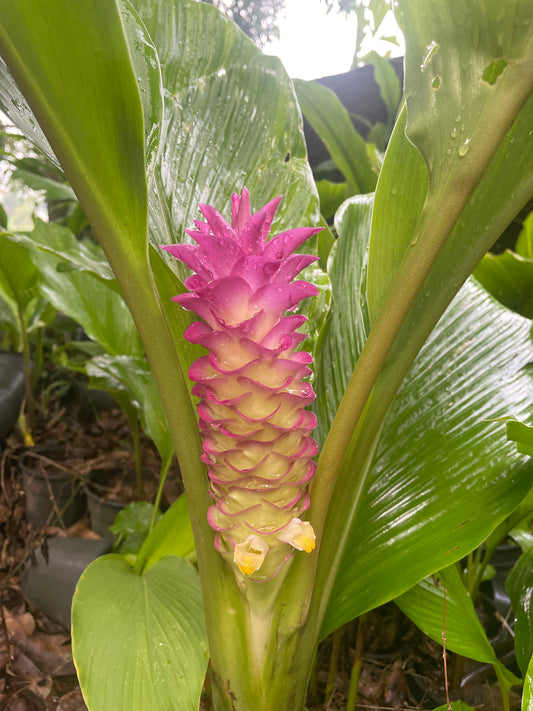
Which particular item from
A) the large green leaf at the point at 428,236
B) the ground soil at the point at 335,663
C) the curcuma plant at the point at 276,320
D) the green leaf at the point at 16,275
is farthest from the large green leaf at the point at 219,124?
the green leaf at the point at 16,275

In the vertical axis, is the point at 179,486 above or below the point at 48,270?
below

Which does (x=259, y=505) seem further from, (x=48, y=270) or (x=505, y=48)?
(x=48, y=270)

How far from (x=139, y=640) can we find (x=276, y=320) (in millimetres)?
289

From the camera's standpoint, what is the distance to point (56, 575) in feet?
2.38

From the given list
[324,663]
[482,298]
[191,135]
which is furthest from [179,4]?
[324,663]

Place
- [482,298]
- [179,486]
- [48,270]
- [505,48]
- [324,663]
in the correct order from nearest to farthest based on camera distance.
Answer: [505,48], [482,298], [324,663], [48,270], [179,486]

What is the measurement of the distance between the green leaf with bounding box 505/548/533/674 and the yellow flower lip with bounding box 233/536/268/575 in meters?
0.26

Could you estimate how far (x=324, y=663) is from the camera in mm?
671

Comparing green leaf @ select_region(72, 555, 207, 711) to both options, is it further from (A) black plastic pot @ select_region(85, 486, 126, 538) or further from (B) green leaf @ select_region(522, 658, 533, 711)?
(A) black plastic pot @ select_region(85, 486, 126, 538)

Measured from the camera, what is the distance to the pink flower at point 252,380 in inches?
11.0

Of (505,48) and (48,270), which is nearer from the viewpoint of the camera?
(505,48)

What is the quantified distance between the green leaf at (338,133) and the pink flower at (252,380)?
80cm

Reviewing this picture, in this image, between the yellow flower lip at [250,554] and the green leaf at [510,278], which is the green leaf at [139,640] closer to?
the yellow flower lip at [250,554]

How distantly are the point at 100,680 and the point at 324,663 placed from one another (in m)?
0.42
